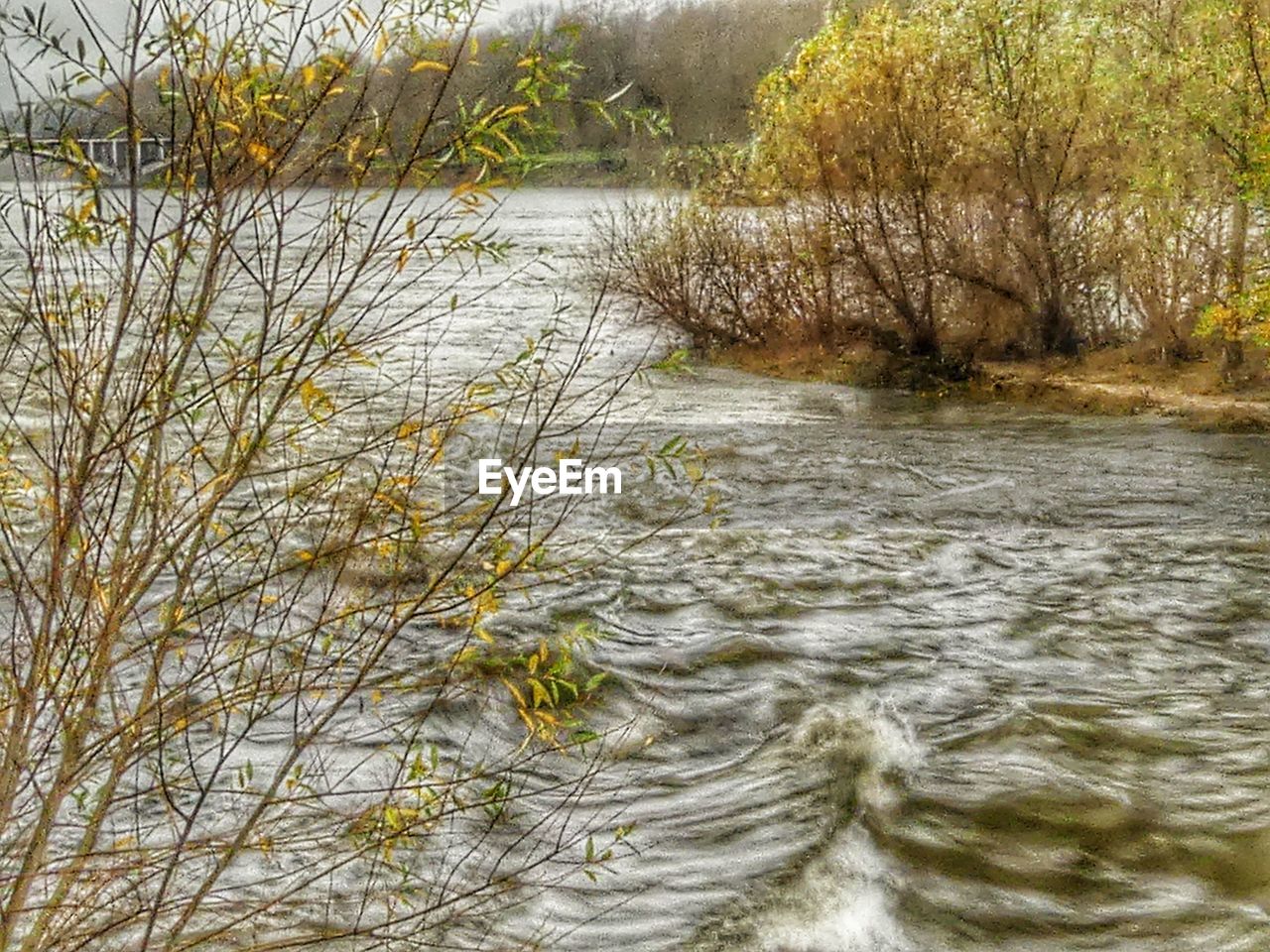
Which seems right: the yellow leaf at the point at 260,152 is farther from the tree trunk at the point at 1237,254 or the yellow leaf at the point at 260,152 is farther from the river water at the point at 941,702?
the tree trunk at the point at 1237,254

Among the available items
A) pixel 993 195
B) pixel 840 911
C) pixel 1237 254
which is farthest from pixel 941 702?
pixel 993 195

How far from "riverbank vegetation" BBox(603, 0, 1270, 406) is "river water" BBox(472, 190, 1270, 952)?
4.22 m

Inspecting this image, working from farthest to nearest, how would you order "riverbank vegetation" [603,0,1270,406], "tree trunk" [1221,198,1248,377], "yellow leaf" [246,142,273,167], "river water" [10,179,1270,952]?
"riverbank vegetation" [603,0,1270,406] → "tree trunk" [1221,198,1248,377] → "river water" [10,179,1270,952] → "yellow leaf" [246,142,273,167]

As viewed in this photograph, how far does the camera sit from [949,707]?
28.0 ft

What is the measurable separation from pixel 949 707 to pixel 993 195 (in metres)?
11.8

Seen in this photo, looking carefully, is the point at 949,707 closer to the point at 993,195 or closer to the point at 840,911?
the point at 840,911

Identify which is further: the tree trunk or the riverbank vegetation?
the riverbank vegetation

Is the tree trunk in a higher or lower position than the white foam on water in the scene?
higher

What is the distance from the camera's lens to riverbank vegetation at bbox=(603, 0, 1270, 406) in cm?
1719

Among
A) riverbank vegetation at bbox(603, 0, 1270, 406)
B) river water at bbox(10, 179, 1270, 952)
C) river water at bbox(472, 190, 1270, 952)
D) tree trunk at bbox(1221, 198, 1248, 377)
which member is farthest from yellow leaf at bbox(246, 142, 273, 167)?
tree trunk at bbox(1221, 198, 1248, 377)

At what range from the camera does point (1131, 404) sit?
1716 cm

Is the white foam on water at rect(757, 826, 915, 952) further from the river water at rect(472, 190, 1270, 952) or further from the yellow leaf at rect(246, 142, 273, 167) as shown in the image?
the yellow leaf at rect(246, 142, 273, 167)

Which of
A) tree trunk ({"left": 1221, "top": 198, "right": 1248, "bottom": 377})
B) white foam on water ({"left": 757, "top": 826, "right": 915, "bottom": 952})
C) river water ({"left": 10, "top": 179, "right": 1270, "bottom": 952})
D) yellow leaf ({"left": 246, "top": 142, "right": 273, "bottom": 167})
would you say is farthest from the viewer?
tree trunk ({"left": 1221, "top": 198, "right": 1248, "bottom": 377})

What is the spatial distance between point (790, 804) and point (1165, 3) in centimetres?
1359
